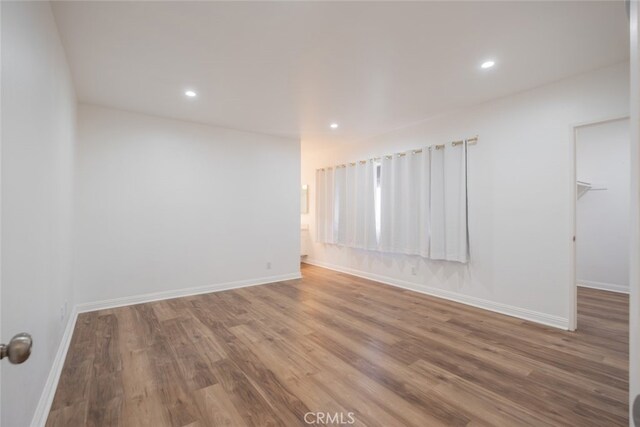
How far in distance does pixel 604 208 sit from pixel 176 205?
6.74m

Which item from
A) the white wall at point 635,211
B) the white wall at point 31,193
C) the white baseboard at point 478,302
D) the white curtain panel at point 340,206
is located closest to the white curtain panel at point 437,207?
the white baseboard at point 478,302

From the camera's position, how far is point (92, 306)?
360cm

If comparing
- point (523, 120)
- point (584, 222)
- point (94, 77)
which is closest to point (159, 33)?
point (94, 77)

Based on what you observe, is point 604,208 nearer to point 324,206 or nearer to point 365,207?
point 365,207

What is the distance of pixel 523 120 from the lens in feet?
11.0

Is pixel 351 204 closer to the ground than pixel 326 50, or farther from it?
closer to the ground

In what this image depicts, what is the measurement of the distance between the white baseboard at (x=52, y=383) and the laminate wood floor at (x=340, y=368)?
0.16 ft

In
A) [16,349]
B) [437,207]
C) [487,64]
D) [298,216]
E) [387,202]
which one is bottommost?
[16,349]

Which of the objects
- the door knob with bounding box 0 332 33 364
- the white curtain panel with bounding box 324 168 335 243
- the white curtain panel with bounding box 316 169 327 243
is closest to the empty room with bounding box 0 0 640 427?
the door knob with bounding box 0 332 33 364

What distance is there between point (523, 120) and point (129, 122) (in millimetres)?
4930

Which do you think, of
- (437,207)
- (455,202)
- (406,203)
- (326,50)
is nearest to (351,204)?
(406,203)

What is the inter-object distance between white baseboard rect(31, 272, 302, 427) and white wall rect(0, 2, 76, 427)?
102mm

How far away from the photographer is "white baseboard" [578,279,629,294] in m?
4.48

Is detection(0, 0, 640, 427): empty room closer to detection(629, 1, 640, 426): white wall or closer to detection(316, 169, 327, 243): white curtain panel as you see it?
detection(629, 1, 640, 426): white wall
